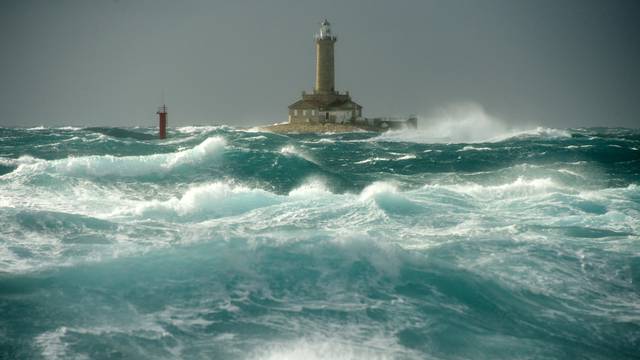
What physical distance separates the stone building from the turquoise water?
55.9 metres

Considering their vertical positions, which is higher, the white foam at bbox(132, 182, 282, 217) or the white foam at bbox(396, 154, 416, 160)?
the white foam at bbox(396, 154, 416, 160)

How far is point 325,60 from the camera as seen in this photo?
247 ft

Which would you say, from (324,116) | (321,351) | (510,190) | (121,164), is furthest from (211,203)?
(324,116)

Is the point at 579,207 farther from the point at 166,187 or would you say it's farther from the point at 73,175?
the point at 73,175

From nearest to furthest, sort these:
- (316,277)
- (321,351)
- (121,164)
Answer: (321,351), (316,277), (121,164)

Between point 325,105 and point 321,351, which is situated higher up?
point 325,105

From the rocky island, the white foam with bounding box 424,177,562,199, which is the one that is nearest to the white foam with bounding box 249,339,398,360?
the white foam with bounding box 424,177,562,199

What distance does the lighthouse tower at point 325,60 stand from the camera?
75.2 meters

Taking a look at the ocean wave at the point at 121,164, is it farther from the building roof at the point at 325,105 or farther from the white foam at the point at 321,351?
the building roof at the point at 325,105

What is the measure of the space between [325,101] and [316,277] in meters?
65.8

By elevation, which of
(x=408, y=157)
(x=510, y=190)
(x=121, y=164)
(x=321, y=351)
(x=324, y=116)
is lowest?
(x=321, y=351)

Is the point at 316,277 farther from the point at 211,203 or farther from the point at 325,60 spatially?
the point at 325,60

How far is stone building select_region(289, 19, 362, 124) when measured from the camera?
70625mm

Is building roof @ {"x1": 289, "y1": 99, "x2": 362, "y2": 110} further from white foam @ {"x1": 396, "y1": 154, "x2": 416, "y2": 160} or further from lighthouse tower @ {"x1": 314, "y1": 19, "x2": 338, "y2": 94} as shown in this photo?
white foam @ {"x1": 396, "y1": 154, "x2": 416, "y2": 160}
